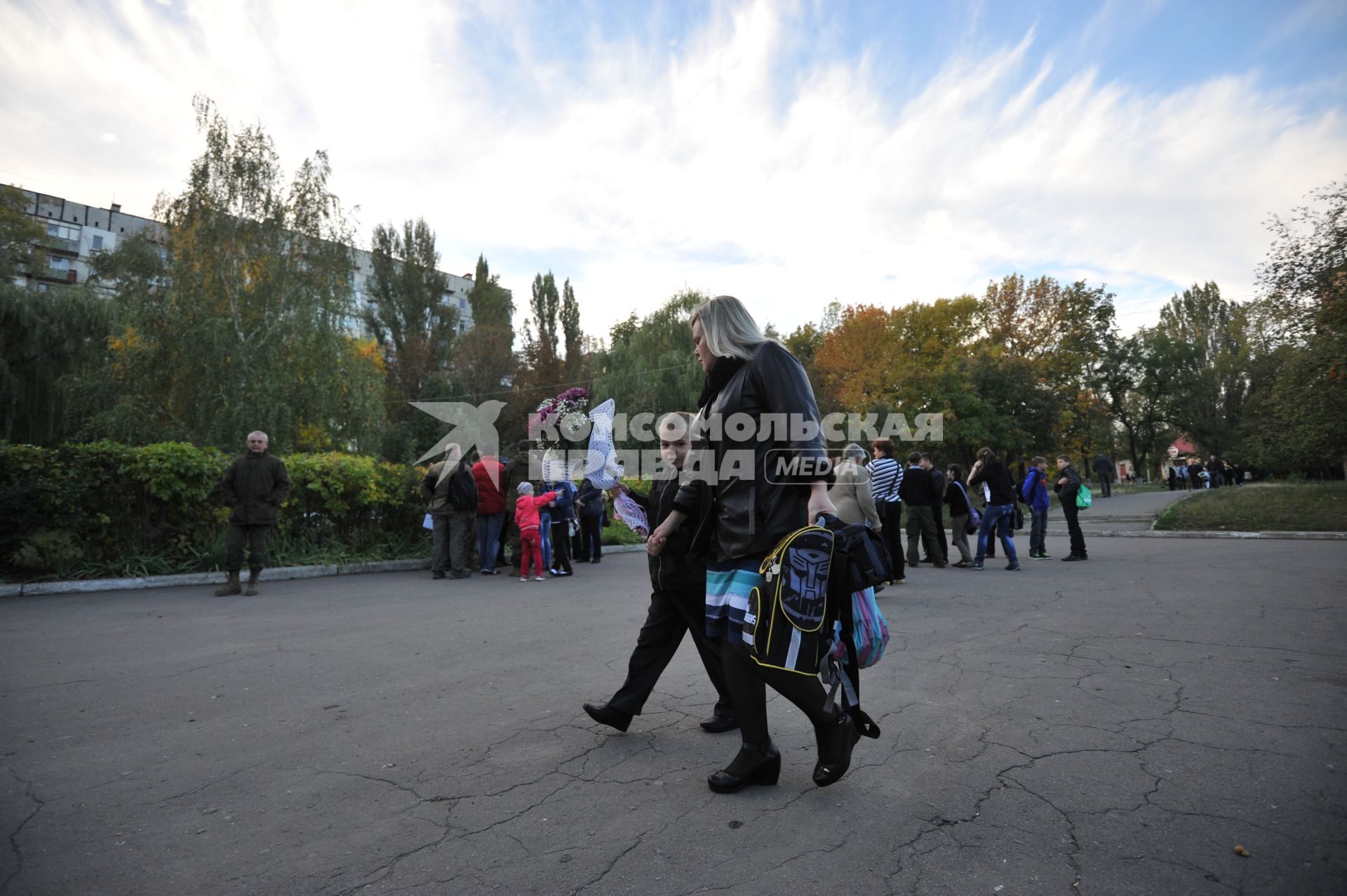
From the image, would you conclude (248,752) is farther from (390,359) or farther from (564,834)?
(390,359)

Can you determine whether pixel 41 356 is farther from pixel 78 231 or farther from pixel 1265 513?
pixel 78 231

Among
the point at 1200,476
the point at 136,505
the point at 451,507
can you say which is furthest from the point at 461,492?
the point at 1200,476

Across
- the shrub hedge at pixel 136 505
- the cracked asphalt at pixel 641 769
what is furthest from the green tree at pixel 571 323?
the cracked asphalt at pixel 641 769

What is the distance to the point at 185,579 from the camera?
32.7 ft

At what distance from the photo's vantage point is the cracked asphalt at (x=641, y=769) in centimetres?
248

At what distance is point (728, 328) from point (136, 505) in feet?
34.0

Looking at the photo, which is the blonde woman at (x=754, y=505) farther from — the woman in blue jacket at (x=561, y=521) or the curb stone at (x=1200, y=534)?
the curb stone at (x=1200, y=534)

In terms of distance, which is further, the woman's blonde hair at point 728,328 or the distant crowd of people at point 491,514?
the distant crowd of people at point 491,514

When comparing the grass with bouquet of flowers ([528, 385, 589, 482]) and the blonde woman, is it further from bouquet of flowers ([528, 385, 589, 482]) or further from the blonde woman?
the blonde woman

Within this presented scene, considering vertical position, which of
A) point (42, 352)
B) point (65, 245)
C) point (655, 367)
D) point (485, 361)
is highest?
point (65, 245)

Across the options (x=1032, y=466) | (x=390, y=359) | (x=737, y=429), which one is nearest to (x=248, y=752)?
(x=737, y=429)

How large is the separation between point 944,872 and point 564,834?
1.34 metres

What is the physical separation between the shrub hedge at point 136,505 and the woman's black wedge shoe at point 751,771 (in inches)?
394

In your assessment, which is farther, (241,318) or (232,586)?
(241,318)
